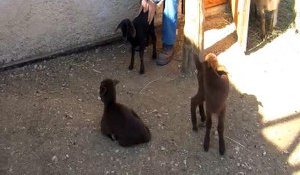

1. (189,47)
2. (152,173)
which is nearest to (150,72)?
(189,47)

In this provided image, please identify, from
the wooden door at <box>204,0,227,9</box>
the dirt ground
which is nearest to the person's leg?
the dirt ground

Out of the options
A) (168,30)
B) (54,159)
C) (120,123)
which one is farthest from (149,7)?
(54,159)

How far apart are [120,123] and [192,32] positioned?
5.17 ft

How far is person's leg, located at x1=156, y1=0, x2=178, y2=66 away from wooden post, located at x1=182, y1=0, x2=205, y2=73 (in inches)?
12.3

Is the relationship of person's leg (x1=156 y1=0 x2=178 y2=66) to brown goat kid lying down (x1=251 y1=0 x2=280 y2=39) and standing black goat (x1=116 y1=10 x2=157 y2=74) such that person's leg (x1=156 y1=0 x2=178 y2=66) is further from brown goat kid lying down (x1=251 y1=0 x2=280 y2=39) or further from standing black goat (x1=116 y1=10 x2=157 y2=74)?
brown goat kid lying down (x1=251 y1=0 x2=280 y2=39)

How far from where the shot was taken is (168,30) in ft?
19.7

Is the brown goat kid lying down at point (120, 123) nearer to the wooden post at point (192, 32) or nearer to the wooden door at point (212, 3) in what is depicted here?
the wooden post at point (192, 32)

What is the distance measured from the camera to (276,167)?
15.0 ft

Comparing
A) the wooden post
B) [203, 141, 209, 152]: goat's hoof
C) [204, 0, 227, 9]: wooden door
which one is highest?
the wooden post

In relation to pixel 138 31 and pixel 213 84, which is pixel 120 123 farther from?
pixel 138 31

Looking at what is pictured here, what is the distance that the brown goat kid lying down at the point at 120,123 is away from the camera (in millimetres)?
4594

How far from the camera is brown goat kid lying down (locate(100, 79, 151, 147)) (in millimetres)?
4594

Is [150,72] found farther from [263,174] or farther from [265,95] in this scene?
[263,174]

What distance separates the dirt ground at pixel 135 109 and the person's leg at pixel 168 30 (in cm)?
12
